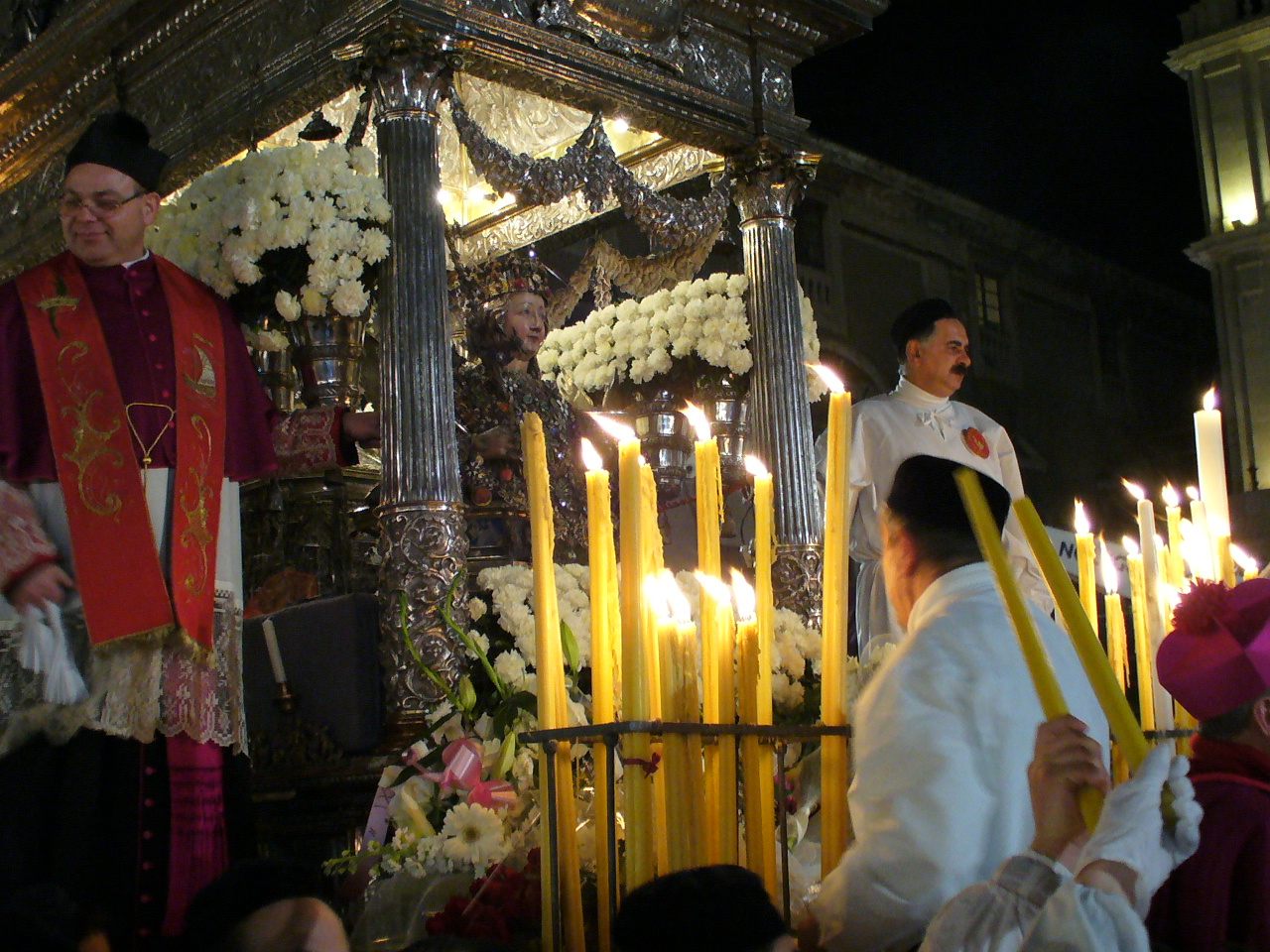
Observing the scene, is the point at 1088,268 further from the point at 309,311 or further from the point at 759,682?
the point at 759,682

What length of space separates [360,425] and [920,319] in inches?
72.3

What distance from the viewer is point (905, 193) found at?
1722cm

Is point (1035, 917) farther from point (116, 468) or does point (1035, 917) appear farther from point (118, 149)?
point (118, 149)

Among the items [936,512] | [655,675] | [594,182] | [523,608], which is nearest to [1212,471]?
[936,512]

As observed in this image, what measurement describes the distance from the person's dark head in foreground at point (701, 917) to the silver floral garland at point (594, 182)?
383 centimetres

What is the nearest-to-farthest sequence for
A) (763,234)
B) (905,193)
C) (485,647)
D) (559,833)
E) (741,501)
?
(559,833)
(485,647)
(763,234)
(741,501)
(905,193)

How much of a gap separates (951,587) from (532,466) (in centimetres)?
76

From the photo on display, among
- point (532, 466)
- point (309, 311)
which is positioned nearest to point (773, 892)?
point (532, 466)

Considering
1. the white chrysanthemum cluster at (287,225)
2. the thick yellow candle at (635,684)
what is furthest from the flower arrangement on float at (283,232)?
the thick yellow candle at (635,684)

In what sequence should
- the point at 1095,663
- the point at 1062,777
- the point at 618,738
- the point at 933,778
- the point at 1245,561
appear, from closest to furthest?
the point at 1095,663
the point at 1062,777
the point at 933,778
the point at 618,738
the point at 1245,561

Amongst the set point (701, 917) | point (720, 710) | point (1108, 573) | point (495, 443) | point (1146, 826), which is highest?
point (495, 443)

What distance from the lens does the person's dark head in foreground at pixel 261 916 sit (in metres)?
1.87

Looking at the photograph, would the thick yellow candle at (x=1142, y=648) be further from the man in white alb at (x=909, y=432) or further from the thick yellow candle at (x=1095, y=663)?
the thick yellow candle at (x=1095, y=663)

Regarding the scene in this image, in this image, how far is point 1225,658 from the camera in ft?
8.20
